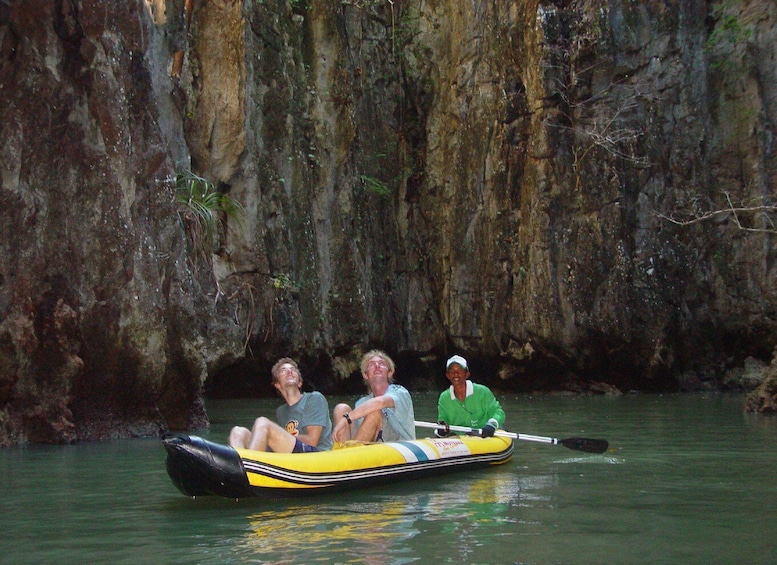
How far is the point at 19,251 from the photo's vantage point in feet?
32.4

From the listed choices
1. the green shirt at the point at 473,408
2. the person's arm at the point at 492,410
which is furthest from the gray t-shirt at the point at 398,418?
the person's arm at the point at 492,410

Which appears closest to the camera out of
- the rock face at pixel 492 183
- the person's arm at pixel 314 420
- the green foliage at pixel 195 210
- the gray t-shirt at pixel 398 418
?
the person's arm at pixel 314 420

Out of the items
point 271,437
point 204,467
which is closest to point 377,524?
point 204,467

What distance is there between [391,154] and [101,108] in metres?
13.3

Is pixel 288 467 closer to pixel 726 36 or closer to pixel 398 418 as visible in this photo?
pixel 398 418

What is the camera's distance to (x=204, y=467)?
19.2ft

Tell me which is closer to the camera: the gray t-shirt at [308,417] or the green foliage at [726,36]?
the gray t-shirt at [308,417]

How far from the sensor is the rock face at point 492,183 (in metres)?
18.9

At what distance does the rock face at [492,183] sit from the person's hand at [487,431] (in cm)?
752

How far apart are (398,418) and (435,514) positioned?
74.0 inches

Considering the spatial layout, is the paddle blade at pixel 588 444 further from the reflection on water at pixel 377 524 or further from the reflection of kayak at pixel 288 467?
the reflection on water at pixel 377 524

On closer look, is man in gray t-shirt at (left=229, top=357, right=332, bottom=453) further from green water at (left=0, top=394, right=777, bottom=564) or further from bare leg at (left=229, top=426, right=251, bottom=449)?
green water at (left=0, top=394, right=777, bottom=564)

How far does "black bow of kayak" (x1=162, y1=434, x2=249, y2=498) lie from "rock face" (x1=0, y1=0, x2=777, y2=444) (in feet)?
29.7

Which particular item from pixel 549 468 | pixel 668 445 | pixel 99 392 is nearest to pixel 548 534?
pixel 549 468
